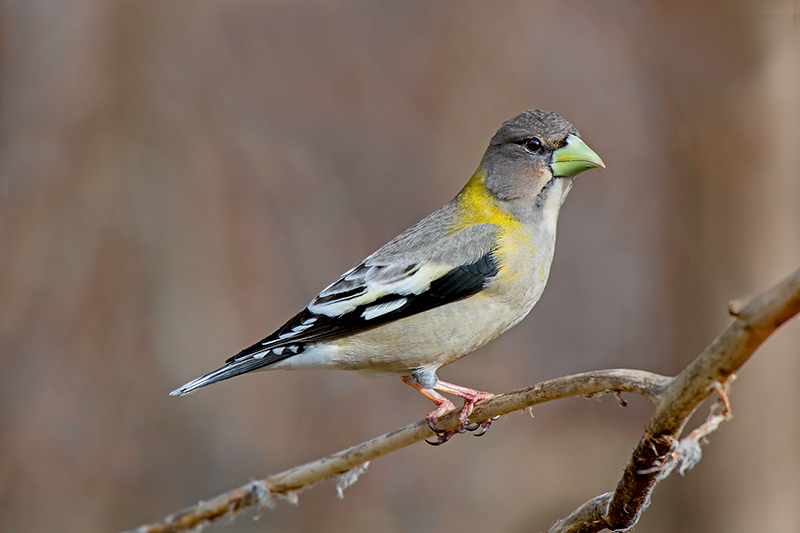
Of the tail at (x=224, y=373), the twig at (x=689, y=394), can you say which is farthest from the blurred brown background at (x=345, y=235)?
the twig at (x=689, y=394)

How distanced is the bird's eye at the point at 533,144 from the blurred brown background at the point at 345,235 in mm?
2818

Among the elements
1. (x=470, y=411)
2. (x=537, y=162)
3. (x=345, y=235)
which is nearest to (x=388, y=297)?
(x=470, y=411)

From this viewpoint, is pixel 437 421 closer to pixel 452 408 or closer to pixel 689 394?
pixel 452 408

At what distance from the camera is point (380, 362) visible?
3221mm

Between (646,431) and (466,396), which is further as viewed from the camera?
(466,396)

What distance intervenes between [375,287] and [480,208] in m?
0.72

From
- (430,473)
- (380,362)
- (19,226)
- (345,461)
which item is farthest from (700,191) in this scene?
(19,226)

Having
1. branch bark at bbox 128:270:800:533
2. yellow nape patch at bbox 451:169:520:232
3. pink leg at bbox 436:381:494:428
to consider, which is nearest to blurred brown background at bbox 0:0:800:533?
yellow nape patch at bbox 451:169:520:232

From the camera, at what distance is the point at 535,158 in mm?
3461

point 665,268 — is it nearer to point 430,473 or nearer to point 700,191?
point 700,191

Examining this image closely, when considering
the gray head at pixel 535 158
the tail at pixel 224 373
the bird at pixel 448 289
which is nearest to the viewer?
the tail at pixel 224 373

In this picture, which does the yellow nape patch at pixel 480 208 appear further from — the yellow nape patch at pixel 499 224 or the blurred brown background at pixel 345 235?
the blurred brown background at pixel 345 235

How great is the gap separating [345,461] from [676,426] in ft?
3.93

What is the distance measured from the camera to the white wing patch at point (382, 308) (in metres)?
3.21
